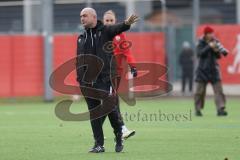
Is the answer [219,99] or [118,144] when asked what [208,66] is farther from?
[118,144]

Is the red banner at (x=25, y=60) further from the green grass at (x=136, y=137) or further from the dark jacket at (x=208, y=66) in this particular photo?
the dark jacket at (x=208, y=66)

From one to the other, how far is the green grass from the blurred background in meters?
5.82

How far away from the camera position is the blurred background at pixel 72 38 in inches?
1128

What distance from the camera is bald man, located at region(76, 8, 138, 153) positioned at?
39.1 feet

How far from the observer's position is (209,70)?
66.7ft

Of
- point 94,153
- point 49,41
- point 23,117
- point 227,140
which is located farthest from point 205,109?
point 94,153

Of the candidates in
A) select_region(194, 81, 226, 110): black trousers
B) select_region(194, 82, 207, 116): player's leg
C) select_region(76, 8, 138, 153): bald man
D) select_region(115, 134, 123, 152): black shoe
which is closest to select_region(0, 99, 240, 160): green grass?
select_region(115, 134, 123, 152): black shoe

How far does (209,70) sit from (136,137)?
19.7 feet

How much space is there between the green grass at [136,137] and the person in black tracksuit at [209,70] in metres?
0.41

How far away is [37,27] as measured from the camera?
3181 cm

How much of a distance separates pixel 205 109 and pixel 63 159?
12.3 metres

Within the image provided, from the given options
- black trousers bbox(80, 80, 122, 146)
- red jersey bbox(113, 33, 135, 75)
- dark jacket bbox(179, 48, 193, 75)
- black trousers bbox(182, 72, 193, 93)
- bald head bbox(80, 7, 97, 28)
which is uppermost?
bald head bbox(80, 7, 97, 28)

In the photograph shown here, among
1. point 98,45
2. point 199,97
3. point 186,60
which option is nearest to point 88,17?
point 98,45

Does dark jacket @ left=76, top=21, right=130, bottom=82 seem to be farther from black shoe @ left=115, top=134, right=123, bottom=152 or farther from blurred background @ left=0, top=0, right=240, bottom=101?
blurred background @ left=0, top=0, right=240, bottom=101
